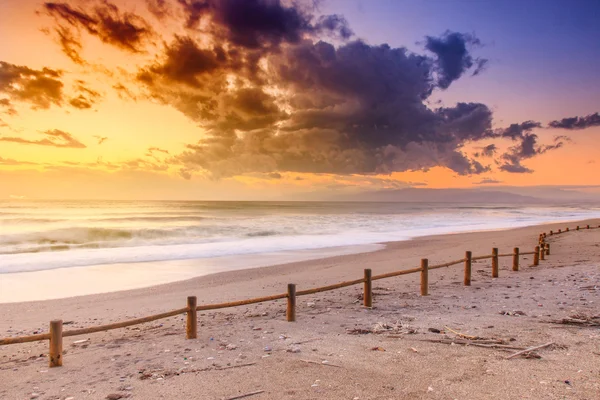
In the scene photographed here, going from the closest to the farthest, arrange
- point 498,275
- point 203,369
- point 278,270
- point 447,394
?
point 447,394 → point 203,369 → point 498,275 → point 278,270

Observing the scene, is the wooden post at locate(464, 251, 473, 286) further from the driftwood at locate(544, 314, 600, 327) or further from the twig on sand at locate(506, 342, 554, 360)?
the twig on sand at locate(506, 342, 554, 360)

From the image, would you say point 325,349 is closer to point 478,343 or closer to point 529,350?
point 478,343

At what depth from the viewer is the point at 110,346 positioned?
8.80 metres

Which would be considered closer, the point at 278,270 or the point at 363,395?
the point at 363,395

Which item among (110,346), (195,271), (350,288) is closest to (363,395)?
(110,346)

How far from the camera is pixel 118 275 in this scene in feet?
67.2

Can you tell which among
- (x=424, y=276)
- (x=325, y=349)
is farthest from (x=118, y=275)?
(x=325, y=349)

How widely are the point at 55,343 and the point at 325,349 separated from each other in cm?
504

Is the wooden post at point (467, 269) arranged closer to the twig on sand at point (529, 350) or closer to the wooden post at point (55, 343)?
the twig on sand at point (529, 350)

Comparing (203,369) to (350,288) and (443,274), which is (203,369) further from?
(443,274)

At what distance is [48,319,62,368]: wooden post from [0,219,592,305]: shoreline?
29.3ft

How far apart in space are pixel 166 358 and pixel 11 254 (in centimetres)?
2978

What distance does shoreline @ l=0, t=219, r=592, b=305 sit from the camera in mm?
16438

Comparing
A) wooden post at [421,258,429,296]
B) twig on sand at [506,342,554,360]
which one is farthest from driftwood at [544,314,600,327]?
wooden post at [421,258,429,296]
